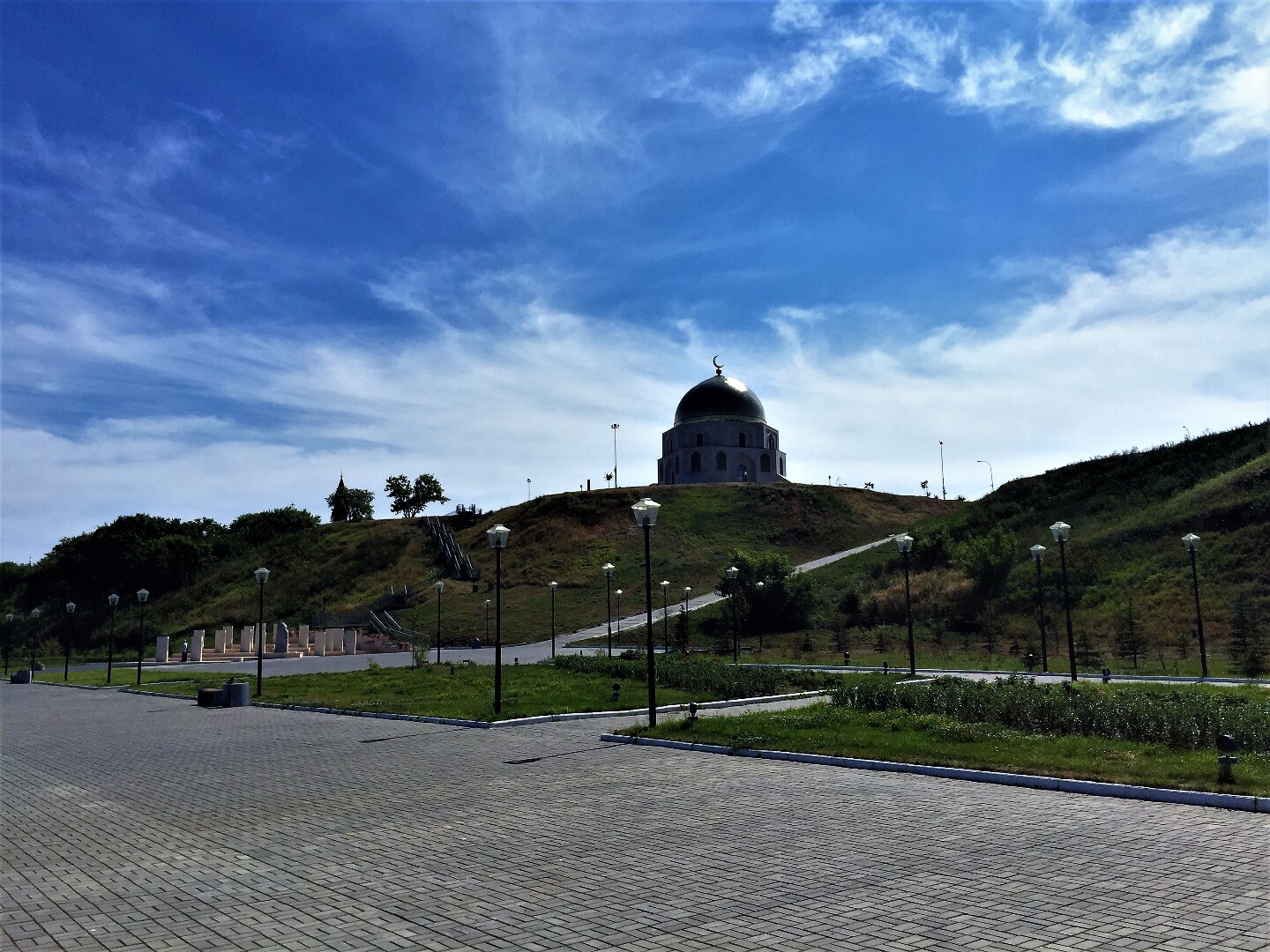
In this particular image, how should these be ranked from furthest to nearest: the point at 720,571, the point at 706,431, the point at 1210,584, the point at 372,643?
the point at 706,431
the point at 720,571
the point at 372,643
the point at 1210,584

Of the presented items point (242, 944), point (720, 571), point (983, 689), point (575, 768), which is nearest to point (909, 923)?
point (242, 944)

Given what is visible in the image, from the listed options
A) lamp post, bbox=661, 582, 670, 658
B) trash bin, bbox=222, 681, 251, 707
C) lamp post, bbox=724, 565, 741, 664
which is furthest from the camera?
lamp post, bbox=661, 582, 670, 658

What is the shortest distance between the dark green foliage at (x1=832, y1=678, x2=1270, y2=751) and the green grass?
1.90 feet

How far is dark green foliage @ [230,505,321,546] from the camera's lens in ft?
342

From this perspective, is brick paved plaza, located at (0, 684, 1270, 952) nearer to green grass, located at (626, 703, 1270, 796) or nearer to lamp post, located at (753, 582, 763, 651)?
green grass, located at (626, 703, 1270, 796)

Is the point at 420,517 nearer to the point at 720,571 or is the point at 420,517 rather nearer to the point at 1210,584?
the point at 720,571

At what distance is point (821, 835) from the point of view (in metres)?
8.31

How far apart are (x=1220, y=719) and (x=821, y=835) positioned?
7666mm

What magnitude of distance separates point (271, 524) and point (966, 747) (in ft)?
354

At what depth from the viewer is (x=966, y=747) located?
1259 centimetres

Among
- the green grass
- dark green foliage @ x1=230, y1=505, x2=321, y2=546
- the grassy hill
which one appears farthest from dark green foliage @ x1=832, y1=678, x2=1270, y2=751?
dark green foliage @ x1=230, y1=505, x2=321, y2=546

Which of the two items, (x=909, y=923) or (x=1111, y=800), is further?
(x=1111, y=800)

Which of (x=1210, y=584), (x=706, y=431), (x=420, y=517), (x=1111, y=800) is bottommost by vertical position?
(x=1111, y=800)

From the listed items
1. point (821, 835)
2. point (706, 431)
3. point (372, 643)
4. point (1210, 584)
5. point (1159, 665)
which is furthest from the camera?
point (706, 431)
